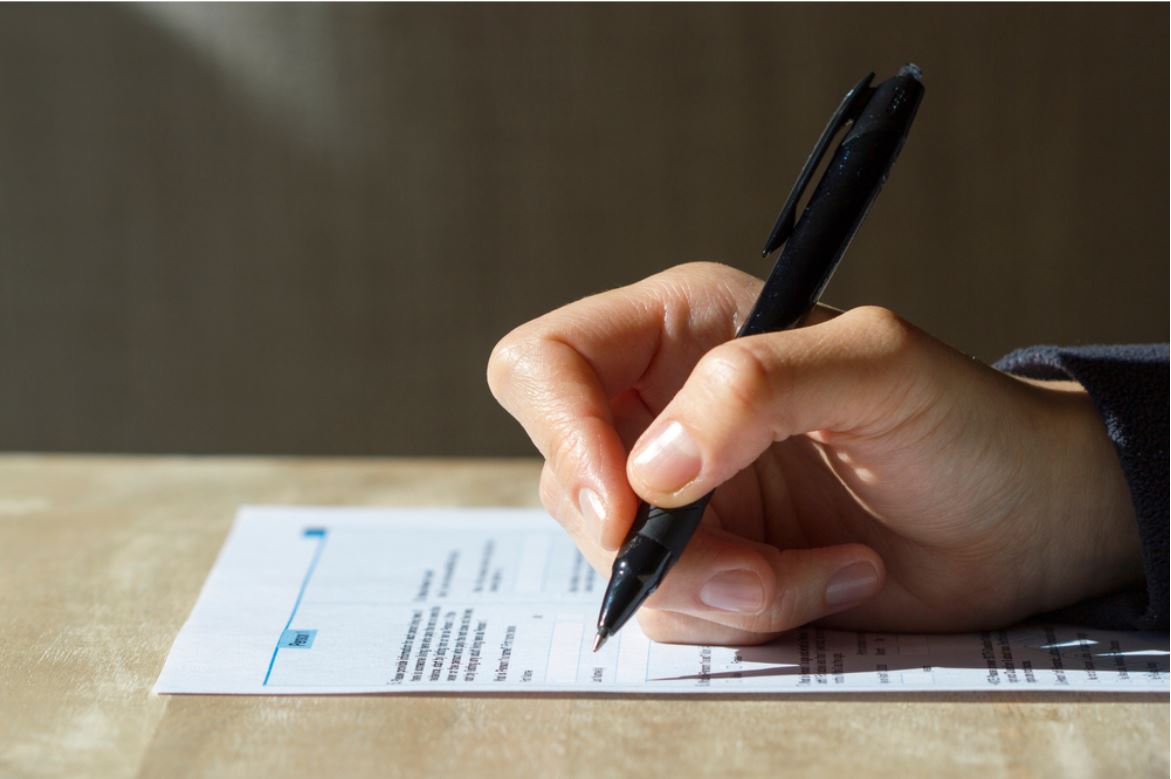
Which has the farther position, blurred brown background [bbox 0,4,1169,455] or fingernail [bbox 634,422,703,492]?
blurred brown background [bbox 0,4,1169,455]

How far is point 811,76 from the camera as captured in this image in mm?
1212

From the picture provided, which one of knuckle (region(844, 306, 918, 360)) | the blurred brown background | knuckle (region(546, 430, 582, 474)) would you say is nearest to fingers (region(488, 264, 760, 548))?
knuckle (region(546, 430, 582, 474))

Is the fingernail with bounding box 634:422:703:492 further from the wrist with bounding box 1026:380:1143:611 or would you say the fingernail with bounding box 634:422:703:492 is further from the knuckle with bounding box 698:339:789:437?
the wrist with bounding box 1026:380:1143:611

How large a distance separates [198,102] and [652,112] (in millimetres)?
458

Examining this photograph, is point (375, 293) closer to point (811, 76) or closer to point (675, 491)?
point (811, 76)

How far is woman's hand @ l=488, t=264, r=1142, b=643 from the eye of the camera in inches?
17.9

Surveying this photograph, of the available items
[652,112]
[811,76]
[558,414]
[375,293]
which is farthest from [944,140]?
[558,414]

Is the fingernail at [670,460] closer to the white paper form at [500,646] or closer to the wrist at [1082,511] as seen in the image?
the white paper form at [500,646]

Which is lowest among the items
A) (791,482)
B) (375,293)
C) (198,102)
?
(375,293)

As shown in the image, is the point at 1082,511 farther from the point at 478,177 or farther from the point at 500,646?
the point at 478,177

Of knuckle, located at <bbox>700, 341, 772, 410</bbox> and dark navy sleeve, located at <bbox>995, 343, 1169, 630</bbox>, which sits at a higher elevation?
knuckle, located at <bbox>700, 341, 772, 410</bbox>

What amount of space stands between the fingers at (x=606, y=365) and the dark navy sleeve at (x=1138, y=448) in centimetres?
16

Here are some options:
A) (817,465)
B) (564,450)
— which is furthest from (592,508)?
(817,465)

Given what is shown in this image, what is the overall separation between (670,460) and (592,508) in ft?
0.17
